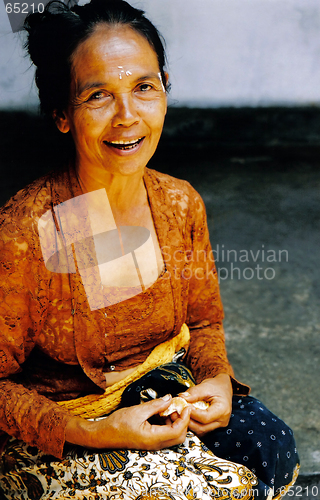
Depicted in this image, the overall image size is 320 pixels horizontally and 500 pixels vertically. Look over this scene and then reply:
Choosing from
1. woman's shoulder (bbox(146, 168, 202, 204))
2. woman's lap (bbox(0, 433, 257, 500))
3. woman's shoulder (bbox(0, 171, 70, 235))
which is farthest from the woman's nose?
woman's lap (bbox(0, 433, 257, 500))

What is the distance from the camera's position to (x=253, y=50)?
3592mm

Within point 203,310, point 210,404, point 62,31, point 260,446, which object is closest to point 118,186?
point 62,31

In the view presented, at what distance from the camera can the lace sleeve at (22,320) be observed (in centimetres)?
121

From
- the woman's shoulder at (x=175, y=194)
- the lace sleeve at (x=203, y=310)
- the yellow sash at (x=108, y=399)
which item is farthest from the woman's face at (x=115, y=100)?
the yellow sash at (x=108, y=399)

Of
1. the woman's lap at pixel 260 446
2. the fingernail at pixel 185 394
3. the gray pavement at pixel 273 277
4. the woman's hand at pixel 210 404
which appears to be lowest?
the gray pavement at pixel 273 277

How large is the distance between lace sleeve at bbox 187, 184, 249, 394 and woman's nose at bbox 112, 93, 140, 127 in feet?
1.35

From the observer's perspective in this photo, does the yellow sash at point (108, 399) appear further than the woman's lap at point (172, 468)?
Yes

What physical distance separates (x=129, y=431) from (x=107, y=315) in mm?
287

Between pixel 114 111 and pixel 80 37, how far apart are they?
0.56ft

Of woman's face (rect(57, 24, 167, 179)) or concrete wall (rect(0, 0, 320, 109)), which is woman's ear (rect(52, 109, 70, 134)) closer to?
woman's face (rect(57, 24, 167, 179))

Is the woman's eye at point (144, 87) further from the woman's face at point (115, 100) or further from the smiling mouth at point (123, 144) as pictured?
the smiling mouth at point (123, 144)

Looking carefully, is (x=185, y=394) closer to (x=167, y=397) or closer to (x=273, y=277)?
(x=167, y=397)

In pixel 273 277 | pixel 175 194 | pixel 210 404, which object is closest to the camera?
pixel 210 404

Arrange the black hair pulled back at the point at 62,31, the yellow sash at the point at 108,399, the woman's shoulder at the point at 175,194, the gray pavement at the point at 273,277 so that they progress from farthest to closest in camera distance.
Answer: the gray pavement at the point at 273,277 < the woman's shoulder at the point at 175,194 < the yellow sash at the point at 108,399 < the black hair pulled back at the point at 62,31
